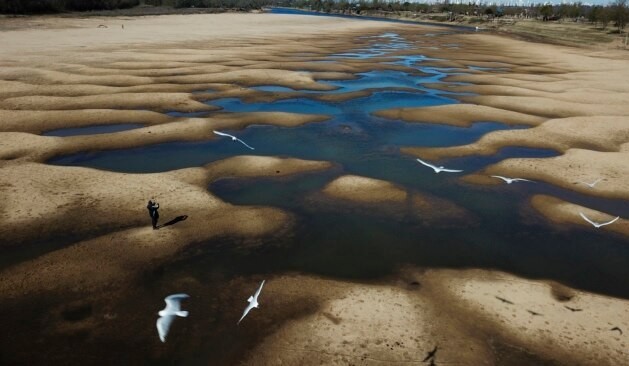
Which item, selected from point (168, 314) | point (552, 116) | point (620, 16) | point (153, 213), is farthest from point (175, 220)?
point (620, 16)

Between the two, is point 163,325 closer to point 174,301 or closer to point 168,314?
point 168,314

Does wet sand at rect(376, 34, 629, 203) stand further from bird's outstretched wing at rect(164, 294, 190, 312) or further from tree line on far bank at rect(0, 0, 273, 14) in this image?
tree line on far bank at rect(0, 0, 273, 14)

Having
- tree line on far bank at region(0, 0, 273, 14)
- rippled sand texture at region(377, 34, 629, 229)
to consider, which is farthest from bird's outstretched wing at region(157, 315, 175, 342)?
tree line on far bank at region(0, 0, 273, 14)

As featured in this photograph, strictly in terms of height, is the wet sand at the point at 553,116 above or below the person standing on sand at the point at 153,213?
above

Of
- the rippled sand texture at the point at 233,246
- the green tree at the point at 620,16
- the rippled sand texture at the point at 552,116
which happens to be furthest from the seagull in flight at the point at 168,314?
the green tree at the point at 620,16

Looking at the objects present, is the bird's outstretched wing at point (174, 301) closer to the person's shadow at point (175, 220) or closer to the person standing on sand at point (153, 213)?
the person standing on sand at point (153, 213)

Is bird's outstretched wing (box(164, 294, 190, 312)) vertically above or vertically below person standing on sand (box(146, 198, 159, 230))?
below
